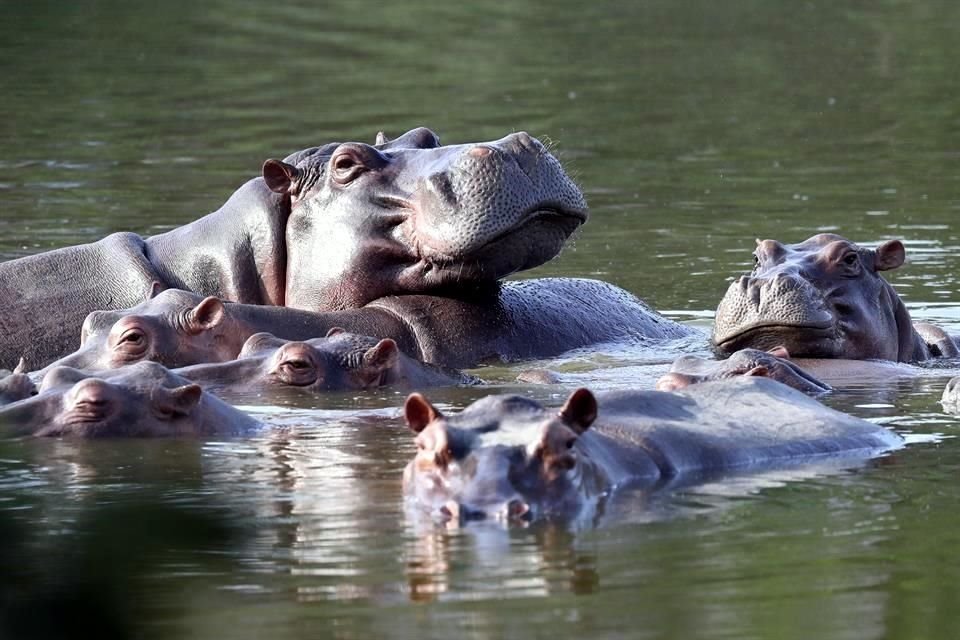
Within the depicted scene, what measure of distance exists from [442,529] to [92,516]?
2532 mm

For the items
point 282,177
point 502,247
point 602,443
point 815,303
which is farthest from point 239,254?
point 602,443

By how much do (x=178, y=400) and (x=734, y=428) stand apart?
1.75m

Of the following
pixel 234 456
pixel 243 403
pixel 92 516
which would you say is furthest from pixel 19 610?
pixel 243 403

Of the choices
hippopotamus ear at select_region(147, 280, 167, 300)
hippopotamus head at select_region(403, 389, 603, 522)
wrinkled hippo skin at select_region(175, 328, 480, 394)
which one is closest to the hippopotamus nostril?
wrinkled hippo skin at select_region(175, 328, 480, 394)

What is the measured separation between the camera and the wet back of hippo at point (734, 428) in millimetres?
5055

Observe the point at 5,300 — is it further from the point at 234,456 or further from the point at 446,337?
the point at 234,456

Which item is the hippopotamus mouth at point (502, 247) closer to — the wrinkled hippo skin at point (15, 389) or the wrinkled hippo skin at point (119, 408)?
the wrinkled hippo skin at point (119, 408)

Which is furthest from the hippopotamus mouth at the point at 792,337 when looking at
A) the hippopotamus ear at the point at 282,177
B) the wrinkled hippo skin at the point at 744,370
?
the hippopotamus ear at the point at 282,177

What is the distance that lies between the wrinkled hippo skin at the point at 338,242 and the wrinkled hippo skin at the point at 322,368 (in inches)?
21.6

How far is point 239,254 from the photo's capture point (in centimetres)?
845

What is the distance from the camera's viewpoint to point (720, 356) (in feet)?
25.7

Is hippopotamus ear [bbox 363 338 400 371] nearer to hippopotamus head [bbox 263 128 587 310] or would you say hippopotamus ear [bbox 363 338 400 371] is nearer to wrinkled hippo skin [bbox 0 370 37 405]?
hippopotamus head [bbox 263 128 587 310]

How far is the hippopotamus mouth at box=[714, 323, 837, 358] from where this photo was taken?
7.54 meters

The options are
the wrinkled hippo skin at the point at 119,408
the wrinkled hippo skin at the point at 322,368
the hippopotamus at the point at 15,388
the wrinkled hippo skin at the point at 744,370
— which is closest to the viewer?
the wrinkled hippo skin at the point at 119,408
